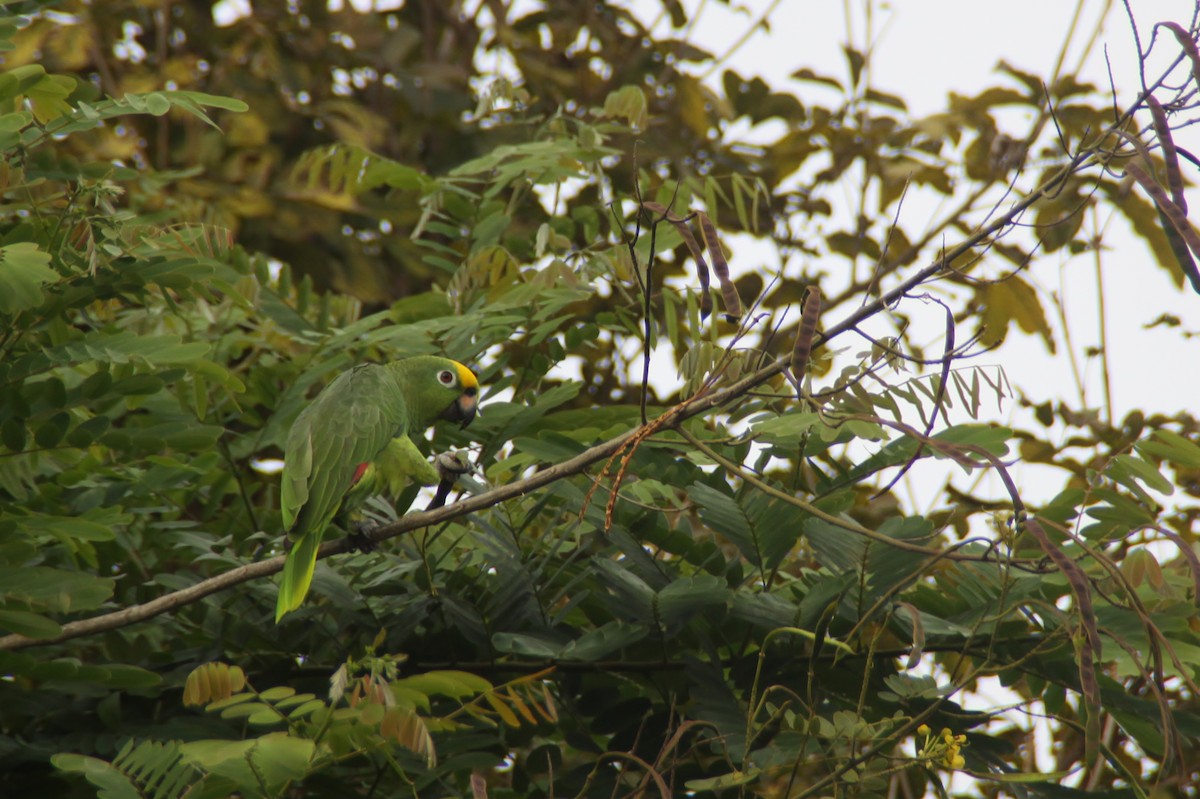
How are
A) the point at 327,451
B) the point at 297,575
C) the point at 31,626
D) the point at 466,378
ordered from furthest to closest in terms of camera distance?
the point at 466,378
the point at 327,451
the point at 297,575
the point at 31,626

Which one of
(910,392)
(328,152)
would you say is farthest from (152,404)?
(910,392)

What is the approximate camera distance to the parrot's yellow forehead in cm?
284

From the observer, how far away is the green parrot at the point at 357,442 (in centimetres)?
234

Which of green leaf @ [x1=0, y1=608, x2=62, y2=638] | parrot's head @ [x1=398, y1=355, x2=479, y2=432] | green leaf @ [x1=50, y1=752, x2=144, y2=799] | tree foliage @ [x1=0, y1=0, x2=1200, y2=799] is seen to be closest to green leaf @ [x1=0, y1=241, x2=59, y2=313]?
tree foliage @ [x1=0, y1=0, x2=1200, y2=799]

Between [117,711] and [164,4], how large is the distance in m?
2.59

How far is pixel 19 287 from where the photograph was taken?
78.4 inches

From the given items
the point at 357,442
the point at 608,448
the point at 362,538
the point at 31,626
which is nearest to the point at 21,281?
the point at 31,626

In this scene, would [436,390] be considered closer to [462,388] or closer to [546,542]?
[462,388]

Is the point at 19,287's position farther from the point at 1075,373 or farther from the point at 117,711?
the point at 1075,373

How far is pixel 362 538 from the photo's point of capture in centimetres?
257

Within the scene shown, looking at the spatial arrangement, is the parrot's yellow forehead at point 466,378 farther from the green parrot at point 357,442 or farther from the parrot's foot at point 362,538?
the parrot's foot at point 362,538

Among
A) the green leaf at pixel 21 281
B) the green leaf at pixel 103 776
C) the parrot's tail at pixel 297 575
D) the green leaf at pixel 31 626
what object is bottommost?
the green leaf at pixel 103 776

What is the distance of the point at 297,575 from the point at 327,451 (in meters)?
0.34

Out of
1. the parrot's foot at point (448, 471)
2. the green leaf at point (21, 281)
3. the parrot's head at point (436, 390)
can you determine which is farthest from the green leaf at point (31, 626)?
the parrot's head at point (436, 390)
